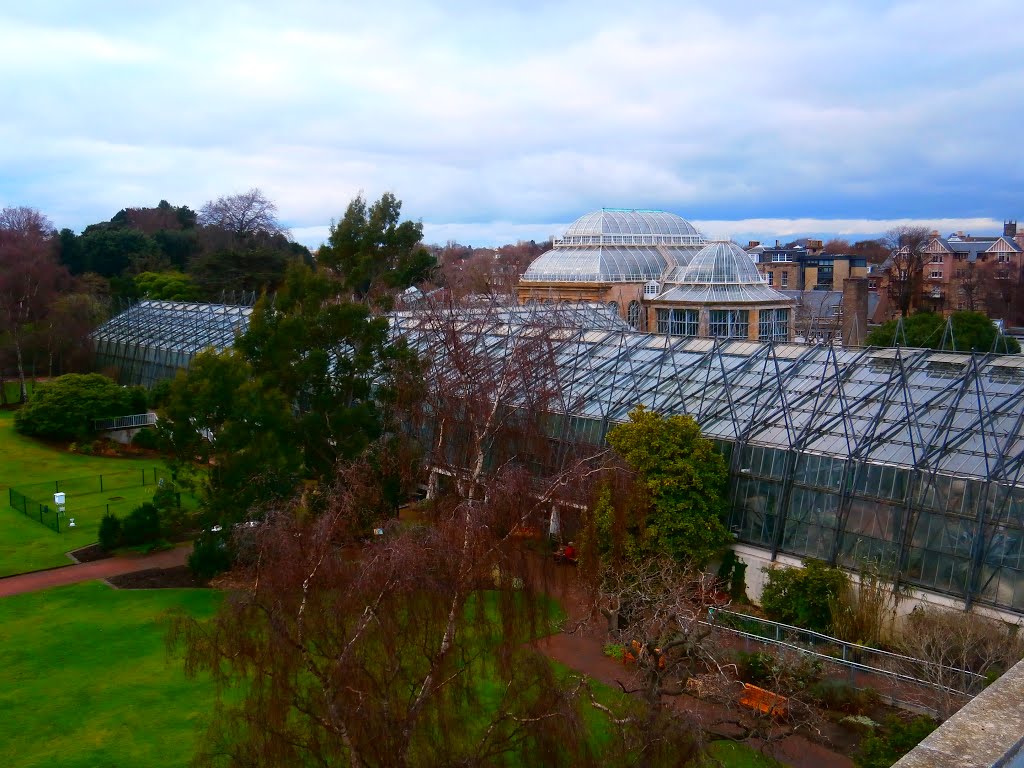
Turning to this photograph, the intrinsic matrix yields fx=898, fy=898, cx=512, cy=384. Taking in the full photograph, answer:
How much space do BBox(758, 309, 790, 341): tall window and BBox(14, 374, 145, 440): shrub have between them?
130 feet

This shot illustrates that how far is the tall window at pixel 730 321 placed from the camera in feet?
199

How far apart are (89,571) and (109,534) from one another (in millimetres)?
1760

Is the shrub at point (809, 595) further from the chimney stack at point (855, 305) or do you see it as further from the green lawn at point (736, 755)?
the chimney stack at point (855, 305)

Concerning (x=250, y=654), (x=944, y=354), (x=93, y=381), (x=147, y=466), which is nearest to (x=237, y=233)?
(x=93, y=381)

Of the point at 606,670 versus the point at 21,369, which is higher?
the point at 21,369

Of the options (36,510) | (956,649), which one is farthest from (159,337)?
(956,649)

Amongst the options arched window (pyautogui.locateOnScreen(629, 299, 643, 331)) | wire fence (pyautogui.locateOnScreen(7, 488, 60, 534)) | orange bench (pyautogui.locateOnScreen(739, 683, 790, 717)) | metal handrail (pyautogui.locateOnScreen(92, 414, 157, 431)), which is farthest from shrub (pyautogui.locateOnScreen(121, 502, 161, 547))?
arched window (pyautogui.locateOnScreen(629, 299, 643, 331))

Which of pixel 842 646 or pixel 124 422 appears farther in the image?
pixel 124 422

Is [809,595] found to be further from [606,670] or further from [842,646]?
[606,670]

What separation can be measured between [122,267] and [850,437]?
78652 mm

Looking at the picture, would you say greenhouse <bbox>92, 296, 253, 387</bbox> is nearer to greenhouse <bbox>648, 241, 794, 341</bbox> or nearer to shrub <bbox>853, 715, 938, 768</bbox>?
greenhouse <bbox>648, 241, 794, 341</bbox>

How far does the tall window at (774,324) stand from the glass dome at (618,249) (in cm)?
1191

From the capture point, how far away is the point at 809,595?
75.2 feet

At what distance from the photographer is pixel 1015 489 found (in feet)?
70.4
